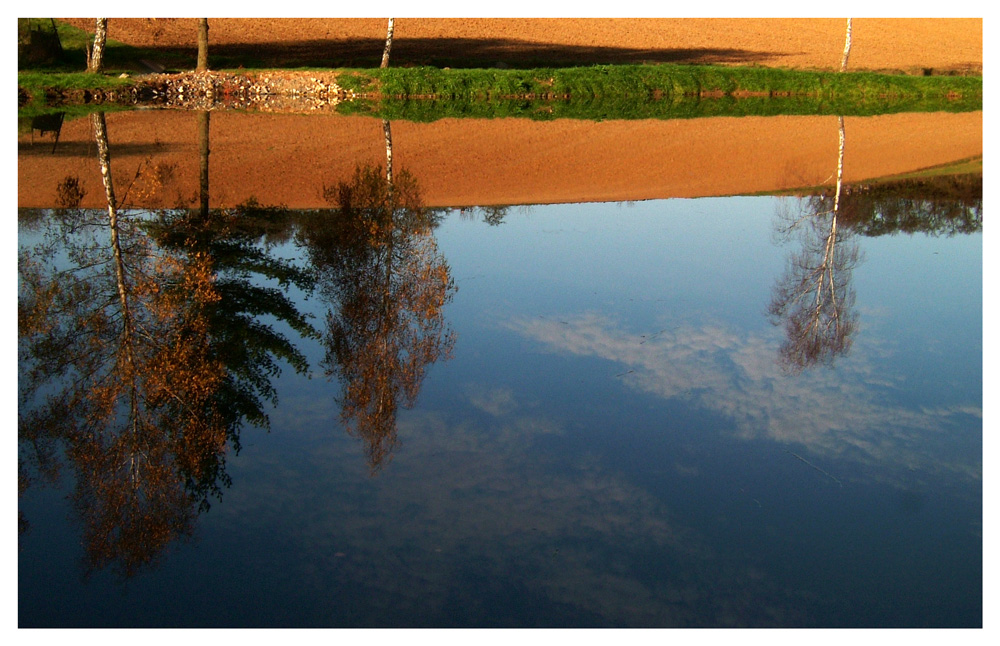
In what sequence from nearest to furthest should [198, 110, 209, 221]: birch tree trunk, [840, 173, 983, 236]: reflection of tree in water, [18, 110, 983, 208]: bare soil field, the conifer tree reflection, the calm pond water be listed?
the calm pond water < the conifer tree reflection < [198, 110, 209, 221]: birch tree trunk < [840, 173, 983, 236]: reflection of tree in water < [18, 110, 983, 208]: bare soil field

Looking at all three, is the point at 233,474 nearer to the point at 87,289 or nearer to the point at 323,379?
the point at 323,379

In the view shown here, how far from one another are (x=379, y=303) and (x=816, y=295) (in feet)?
16.6

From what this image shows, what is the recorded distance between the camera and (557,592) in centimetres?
490

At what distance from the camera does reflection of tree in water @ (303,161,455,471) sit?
7.19m

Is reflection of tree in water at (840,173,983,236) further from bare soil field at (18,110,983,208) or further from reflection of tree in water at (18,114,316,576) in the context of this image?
reflection of tree in water at (18,114,316,576)

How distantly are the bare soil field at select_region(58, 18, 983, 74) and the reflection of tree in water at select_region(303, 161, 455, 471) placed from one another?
21.2 meters

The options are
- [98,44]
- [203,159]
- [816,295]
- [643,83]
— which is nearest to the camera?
[816,295]

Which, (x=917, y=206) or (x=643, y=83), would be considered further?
(x=643, y=83)

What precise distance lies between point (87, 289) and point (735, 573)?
744 centimetres

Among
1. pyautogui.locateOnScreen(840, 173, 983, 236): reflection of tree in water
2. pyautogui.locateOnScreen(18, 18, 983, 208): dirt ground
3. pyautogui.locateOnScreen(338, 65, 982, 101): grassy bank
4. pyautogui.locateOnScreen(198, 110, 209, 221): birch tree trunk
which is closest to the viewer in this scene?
pyautogui.locateOnScreen(198, 110, 209, 221): birch tree trunk

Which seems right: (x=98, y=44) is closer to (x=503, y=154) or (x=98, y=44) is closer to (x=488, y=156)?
(x=488, y=156)

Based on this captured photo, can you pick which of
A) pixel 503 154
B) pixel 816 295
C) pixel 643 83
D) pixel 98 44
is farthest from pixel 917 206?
pixel 98 44

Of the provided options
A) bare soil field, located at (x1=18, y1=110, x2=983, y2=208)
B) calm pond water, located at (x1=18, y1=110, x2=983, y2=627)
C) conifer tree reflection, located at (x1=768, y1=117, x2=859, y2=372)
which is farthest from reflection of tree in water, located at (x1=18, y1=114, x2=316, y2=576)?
conifer tree reflection, located at (x1=768, y1=117, x2=859, y2=372)

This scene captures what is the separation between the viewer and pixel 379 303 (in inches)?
359
